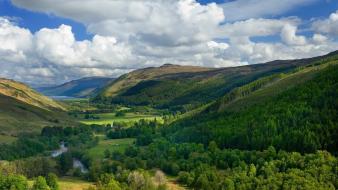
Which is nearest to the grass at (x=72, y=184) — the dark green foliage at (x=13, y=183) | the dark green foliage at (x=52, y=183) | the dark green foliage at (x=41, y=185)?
the dark green foliage at (x=52, y=183)

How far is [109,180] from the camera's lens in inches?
6250

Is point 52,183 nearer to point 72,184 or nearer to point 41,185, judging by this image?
point 41,185

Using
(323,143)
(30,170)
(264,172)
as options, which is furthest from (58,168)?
(323,143)

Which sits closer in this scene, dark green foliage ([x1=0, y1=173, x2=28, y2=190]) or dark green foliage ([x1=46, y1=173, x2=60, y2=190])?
dark green foliage ([x1=0, y1=173, x2=28, y2=190])

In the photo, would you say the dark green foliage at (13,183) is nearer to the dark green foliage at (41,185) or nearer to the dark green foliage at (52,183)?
the dark green foliage at (41,185)

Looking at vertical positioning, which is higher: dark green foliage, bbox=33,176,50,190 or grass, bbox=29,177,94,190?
dark green foliage, bbox=33,176,50,190

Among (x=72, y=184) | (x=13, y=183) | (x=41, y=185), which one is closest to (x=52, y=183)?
(x=41, y=185)

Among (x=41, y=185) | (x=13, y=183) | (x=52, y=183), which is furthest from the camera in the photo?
(x=52, y=183)

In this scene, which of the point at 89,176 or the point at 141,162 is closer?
the point at 89,176

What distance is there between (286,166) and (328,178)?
19980mm

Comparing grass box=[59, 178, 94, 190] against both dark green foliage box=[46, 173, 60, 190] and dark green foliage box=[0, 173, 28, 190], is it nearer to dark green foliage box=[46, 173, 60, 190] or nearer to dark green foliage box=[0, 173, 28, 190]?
dark green foliage box=[46, 173, 60, 190]

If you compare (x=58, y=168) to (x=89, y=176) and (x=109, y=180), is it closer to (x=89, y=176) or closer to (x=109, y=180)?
(x=89, y=176)

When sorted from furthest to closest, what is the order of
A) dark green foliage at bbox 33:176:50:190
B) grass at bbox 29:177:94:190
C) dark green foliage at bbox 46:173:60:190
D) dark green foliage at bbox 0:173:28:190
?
grass at bbox 29:177:94:190 → dark green foliage at bbox 46:173:60:190 → dark green foliage at bbox 0:173:28:190 → dark green foliage at bbox 33:176:50:190

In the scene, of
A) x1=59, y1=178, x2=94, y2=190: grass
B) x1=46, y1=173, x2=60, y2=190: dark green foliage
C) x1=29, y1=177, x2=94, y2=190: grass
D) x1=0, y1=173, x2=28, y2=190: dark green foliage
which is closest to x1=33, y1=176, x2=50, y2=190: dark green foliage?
x1=0, y1=173, x2=28, y2=190: dark green foliage
